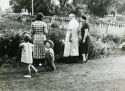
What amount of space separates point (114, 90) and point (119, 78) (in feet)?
5.52

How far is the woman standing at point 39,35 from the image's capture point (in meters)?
10.3

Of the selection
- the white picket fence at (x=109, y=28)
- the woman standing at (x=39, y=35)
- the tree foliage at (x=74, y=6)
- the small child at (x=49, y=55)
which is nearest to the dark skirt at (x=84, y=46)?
the small child at (x=49, y=55)

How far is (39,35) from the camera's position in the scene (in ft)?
34.2

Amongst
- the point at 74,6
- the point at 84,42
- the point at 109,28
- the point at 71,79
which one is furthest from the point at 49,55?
the point at 74,6

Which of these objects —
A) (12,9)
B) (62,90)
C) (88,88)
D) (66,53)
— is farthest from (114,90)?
(12,9)

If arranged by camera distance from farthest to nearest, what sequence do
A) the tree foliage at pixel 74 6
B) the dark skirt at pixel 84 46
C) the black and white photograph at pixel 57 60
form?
the tree foliage at pixel 74 6 → the dark skirt at pixel 84 46 → the black and white photograph at pixel 57 60

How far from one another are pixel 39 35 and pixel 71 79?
6.35 ft

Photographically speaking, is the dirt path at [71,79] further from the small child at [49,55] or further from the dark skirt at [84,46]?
the dark skirt at [84,46]

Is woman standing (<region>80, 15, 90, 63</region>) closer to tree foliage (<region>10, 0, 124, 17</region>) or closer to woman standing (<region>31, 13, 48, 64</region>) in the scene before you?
woman standing (<region>31, 13, 48, 64</region>)

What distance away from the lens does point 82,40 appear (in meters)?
12.3

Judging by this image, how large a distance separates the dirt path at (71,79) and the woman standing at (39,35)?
28.8 inches

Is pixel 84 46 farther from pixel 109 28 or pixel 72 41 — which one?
pixel 109 28

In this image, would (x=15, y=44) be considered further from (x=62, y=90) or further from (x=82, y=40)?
(x=62, y=90)

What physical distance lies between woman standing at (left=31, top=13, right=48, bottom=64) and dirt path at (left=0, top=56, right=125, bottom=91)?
2.40ft
